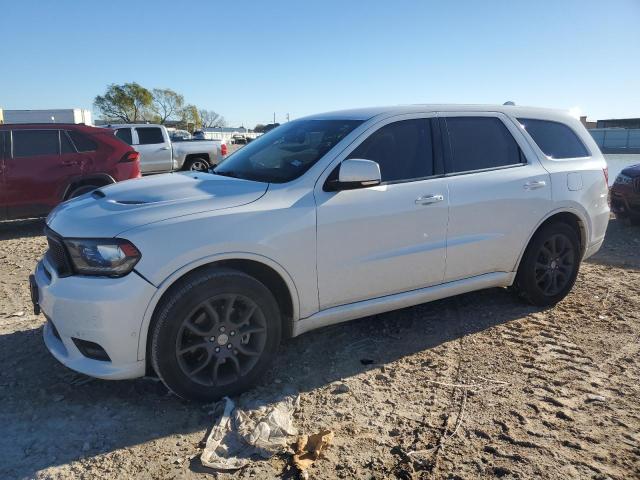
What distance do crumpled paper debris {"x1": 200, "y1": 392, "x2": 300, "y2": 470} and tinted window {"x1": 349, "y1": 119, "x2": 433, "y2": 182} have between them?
1.75 m

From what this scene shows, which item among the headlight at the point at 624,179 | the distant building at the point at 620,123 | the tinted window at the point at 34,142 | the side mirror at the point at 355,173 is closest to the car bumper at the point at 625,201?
the headlight at the point at 624,179

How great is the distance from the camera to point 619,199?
8.76 meters

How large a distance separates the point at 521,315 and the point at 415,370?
1.56m

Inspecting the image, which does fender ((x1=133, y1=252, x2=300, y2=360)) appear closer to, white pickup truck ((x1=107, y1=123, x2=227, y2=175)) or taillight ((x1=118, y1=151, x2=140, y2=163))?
taillight ((x1=118, y1=151, x2=140, y2=163))

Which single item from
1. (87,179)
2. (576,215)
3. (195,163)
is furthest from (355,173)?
(195,163)

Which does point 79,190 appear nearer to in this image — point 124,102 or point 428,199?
point 428,199

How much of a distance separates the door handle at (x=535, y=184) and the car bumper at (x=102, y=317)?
3.15 m

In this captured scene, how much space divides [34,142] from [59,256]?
5.84m

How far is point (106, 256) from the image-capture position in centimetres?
282

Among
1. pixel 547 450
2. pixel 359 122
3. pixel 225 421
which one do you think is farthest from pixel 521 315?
pixel 225 421

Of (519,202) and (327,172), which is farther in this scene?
(519,202)

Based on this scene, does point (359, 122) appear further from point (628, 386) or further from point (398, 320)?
point (628, 386)

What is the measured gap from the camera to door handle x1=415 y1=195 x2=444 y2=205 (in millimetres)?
3711

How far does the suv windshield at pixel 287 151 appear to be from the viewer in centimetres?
356
